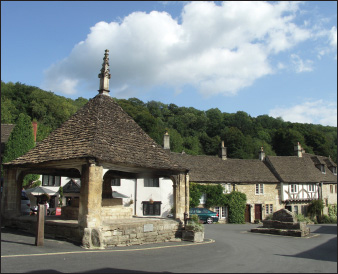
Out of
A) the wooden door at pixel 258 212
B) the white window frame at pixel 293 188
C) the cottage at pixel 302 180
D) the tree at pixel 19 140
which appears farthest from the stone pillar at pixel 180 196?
the white window frame at pixel 293 188

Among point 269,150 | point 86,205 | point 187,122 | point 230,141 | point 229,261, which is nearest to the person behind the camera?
point 229,261

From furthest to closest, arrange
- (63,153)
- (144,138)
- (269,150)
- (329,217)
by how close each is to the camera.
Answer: (269,150) → (329,217) → (144,138) → (63,153)

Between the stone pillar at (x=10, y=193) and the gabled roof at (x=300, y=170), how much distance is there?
107 feet

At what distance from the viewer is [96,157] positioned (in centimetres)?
1085

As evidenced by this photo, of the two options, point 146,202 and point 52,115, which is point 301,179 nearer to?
point 146,202

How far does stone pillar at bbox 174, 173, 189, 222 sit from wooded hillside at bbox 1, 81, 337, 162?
Answer: 31142mm

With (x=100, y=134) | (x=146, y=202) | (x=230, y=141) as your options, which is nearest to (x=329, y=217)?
(x=146, y=202)

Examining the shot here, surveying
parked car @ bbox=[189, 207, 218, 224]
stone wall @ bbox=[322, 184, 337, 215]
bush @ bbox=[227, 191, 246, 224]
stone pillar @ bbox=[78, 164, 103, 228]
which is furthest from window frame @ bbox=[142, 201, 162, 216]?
stone pillar @ bbox=[78, 164, 103, 228]

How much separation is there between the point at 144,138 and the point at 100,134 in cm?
252

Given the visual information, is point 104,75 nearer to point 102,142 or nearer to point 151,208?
point 102,142

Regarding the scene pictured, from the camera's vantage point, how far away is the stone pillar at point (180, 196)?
13.8 m

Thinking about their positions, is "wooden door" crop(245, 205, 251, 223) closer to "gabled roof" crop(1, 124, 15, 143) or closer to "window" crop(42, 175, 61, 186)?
"window" crop(42, 175, 61, 186)

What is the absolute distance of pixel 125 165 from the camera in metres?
12.0

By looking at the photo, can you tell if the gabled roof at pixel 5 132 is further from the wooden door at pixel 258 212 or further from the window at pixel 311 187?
the window at pixel 311 187
